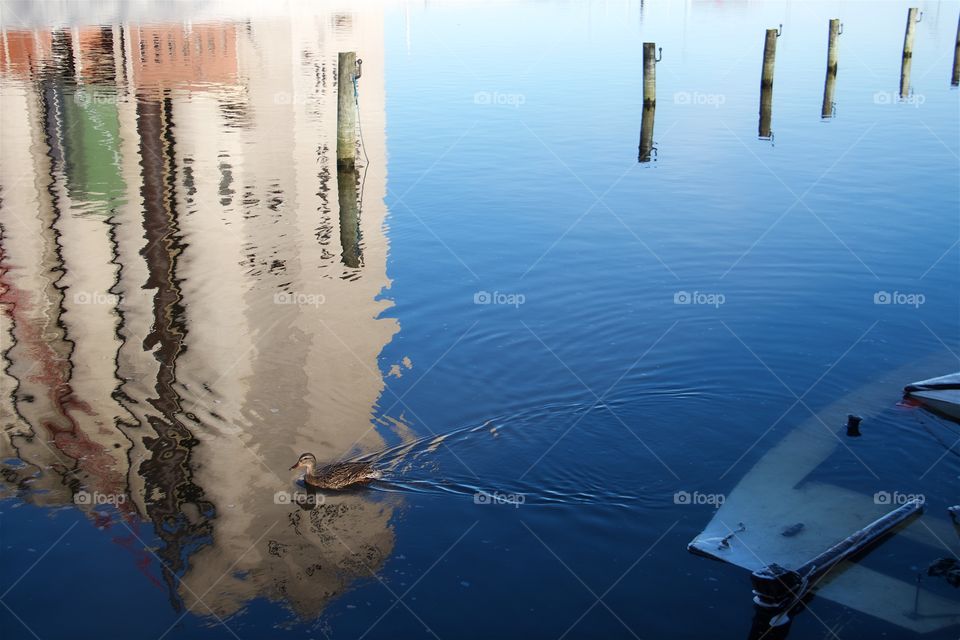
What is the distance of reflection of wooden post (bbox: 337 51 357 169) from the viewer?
55.1 ft

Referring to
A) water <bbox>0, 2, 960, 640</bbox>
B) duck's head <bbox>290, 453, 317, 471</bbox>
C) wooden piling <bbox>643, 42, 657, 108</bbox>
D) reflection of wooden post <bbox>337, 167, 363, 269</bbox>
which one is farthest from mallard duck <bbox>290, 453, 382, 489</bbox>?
wooden piling <bbox>643, 42, 657, 108</bbox>

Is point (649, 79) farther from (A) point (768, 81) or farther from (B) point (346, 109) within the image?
(B) point (346, 109)

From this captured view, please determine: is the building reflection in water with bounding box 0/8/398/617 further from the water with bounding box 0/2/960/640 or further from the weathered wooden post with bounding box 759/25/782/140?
the weathered wooden post with bounding box 759/25/782/140

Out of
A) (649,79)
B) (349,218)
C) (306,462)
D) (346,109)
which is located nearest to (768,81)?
(649,79)

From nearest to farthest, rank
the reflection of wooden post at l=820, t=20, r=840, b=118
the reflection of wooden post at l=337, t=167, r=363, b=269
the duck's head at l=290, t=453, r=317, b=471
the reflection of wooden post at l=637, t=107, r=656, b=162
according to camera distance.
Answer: the duck's head at l=290, t=453, r=317, b=471, the reflection of wooden post at l=337, t=167, r=363, b=269, the reflection of wooden post at l=637, t=107, r=656, b=162, the reflection of wooden post at l=820, t=20, r=840, b=118

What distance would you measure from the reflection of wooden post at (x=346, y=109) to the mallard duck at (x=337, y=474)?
396 inches

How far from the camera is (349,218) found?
52.1ft

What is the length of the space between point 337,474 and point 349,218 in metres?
8.65

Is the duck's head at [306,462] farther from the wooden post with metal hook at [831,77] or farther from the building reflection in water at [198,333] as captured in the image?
the wooden post with metal hook at [831,77]

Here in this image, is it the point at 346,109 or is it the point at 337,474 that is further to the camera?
the point at 346,109

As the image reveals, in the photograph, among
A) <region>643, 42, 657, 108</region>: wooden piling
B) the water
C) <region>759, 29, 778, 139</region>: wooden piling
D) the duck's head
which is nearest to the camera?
the water

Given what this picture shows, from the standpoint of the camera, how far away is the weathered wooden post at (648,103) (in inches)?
832

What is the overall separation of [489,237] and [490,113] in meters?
11.4

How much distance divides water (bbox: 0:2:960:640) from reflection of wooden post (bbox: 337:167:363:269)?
80mm
